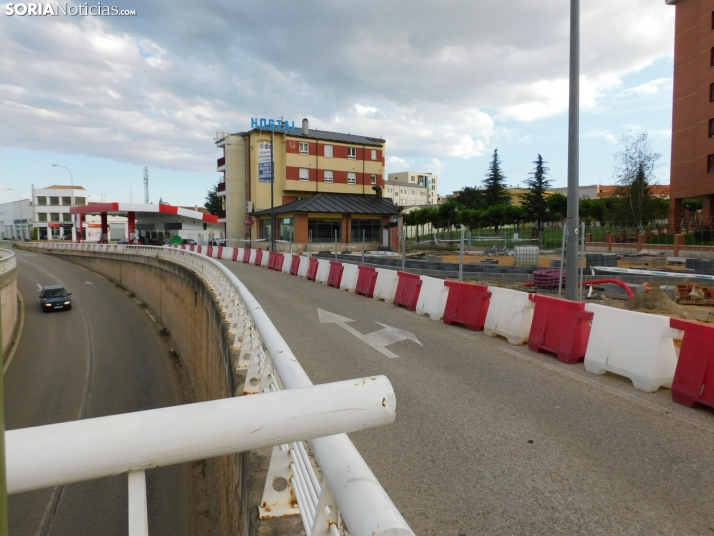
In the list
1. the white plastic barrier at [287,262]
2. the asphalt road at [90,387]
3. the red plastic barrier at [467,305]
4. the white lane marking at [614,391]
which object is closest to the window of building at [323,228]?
the asphalt road at [90,387]

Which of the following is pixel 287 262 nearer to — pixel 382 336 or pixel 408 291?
pixel 408 291

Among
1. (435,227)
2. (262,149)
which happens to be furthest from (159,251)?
(435,227)

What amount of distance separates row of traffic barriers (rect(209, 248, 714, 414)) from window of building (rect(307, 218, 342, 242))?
34.8 meters

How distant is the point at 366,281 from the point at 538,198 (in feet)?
184

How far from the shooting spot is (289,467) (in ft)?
9.23

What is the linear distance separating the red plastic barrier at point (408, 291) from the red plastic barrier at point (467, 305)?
148 centimetres

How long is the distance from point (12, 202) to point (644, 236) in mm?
103265

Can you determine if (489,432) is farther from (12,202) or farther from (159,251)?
(12,202)

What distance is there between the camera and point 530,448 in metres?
4.72

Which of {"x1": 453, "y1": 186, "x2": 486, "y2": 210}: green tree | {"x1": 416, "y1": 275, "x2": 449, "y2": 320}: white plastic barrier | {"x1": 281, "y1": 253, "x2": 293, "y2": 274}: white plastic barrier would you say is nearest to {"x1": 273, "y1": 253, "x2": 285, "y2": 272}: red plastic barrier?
{"x1": 281, "y1": 253, "x2": 293, "y2": 274}: white plastic barrier

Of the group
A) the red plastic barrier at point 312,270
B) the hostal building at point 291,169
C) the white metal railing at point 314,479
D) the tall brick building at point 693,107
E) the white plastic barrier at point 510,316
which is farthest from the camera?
the hostal building at point 291,169

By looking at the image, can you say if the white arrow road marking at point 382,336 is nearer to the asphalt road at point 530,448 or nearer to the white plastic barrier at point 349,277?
the asphalt road at point 530,448

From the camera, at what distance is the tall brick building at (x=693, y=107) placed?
129 ft

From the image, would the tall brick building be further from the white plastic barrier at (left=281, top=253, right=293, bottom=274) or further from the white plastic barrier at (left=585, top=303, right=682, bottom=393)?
the white plastic barrier at (left=585, top=303, right=682, bottom=393)
